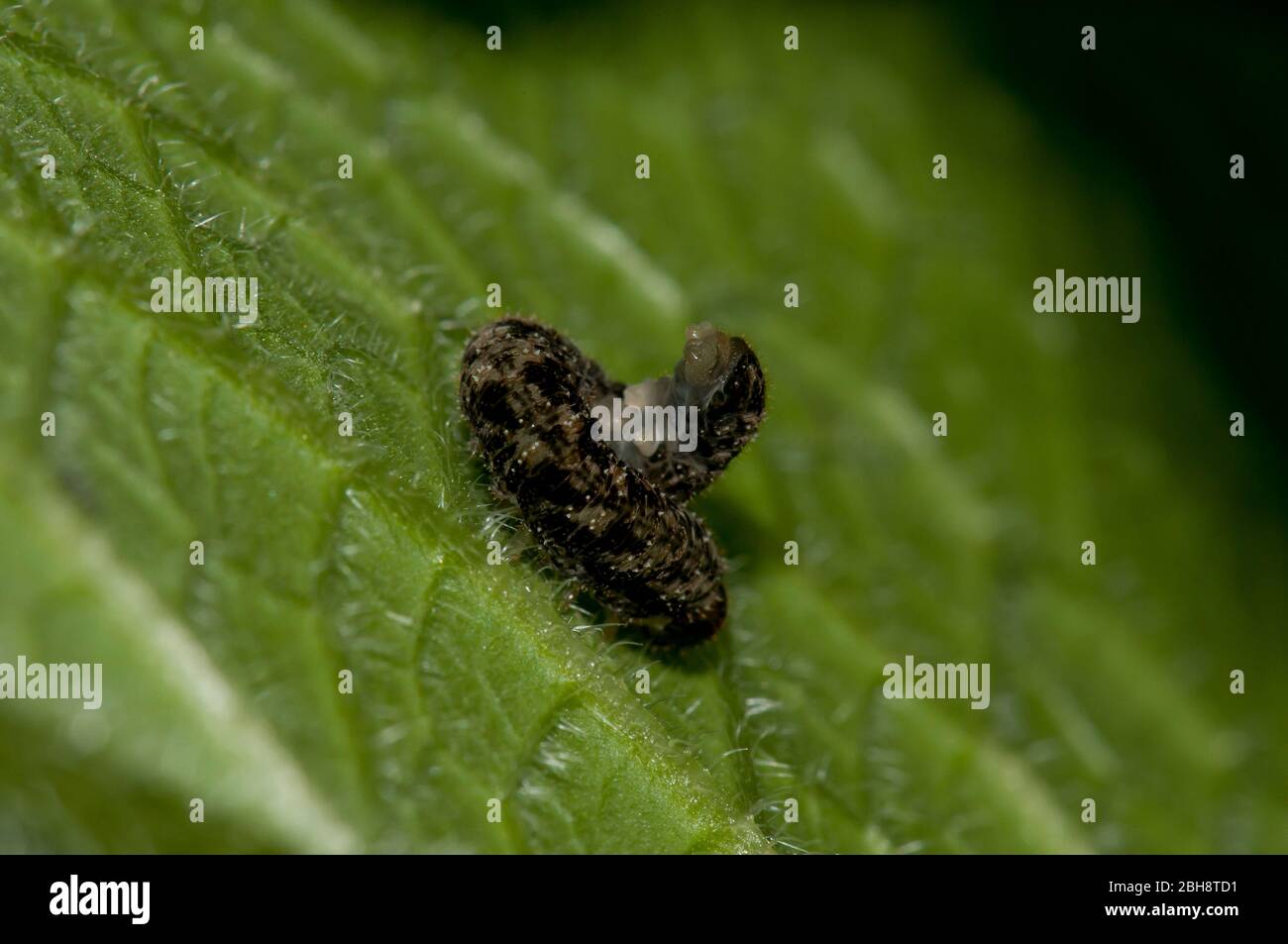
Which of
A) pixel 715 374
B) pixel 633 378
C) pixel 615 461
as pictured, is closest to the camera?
pixel 615 461

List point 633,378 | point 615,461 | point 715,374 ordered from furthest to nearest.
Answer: point 633,378, point 715,374, point 615,461

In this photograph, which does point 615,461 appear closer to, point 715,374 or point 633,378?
point 715,374

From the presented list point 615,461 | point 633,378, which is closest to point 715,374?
point 615,461

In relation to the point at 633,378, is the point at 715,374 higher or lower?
lower

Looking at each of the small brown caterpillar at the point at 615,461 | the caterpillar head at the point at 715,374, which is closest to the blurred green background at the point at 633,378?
the small brown caterpillar at the point at 615,461

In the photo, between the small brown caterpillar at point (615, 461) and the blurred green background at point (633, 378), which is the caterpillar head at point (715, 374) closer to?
the small brown caterpillar at point (615, 461)

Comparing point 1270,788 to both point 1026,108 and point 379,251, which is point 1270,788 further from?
point 379,251
